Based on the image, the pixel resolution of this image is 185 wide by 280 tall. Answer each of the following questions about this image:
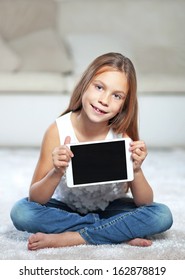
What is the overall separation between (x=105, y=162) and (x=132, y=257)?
0.16 metres

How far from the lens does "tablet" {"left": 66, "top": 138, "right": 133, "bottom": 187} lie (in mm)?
897

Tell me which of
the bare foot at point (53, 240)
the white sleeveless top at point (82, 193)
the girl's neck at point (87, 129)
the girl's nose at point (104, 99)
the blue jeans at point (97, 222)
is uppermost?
the girl's nose at point (104, 99)

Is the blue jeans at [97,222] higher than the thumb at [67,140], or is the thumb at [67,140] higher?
the thumb at [67,140]

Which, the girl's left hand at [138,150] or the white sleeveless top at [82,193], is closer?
the girl's left hand at [138,150]

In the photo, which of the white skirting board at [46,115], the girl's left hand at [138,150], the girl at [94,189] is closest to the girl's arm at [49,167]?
the girl at [94,189]

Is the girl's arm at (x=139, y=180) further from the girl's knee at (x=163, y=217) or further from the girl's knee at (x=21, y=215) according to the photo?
the girl's knee at (x=21, y=215)

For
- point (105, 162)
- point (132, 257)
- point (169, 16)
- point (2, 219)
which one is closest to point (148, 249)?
point (132, 257)

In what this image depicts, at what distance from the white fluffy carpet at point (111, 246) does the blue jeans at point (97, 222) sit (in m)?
0.02

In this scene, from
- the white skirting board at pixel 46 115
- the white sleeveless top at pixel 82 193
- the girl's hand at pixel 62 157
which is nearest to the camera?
the girl's hand at pixel 62 157

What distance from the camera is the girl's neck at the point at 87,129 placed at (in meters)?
1.00

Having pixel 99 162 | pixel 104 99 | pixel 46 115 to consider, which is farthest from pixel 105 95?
pixel 46 115

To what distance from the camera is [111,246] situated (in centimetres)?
95

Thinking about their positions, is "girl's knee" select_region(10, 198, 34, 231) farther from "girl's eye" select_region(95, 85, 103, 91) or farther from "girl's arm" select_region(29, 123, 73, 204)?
"girl's eye" select_region(95, 85, 103, 91)

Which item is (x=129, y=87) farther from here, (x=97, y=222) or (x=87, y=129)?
(x=97, y=222)
